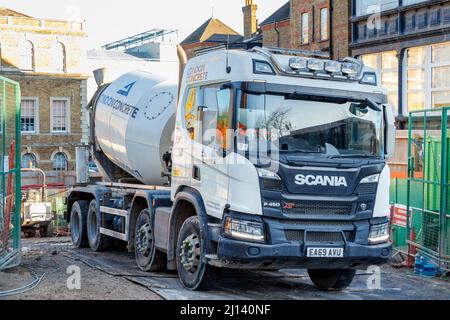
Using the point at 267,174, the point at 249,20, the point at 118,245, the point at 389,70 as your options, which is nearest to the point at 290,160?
the point at 267,174

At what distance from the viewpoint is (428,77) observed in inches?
1046

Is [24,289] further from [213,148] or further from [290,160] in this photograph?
[290,160]

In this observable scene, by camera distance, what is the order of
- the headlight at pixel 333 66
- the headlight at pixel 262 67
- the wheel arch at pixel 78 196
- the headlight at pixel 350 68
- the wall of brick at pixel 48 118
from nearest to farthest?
the headlight at pixel 262 67 < the headlight at pixel 333 66 < the headlight at pixel 350 68 < the wheel arch at pixel 78 196 < the wall of brick at pixel 48 118

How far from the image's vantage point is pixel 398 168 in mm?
21203

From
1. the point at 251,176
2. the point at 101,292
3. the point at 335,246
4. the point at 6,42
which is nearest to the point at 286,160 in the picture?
the point at 251,176

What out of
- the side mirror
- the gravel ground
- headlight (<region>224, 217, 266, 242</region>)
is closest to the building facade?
the side mirror

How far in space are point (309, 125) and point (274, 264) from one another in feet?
6.60

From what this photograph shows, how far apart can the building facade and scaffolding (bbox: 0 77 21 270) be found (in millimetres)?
16994

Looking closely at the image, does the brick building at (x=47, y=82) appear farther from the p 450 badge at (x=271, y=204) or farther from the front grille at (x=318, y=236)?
the p 450 badge at (x=271, y=204)

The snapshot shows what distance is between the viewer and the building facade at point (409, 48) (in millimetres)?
25969

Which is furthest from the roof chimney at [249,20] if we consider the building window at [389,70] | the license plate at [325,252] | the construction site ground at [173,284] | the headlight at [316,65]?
the license plate at [325,252]

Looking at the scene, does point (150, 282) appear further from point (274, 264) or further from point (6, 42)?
point (6, 42)

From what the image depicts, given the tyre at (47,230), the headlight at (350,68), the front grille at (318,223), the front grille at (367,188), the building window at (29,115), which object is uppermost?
the building window at (29,115)

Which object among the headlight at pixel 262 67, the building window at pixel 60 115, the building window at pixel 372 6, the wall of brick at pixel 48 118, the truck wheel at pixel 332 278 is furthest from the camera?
the building window at pixel 60 115
